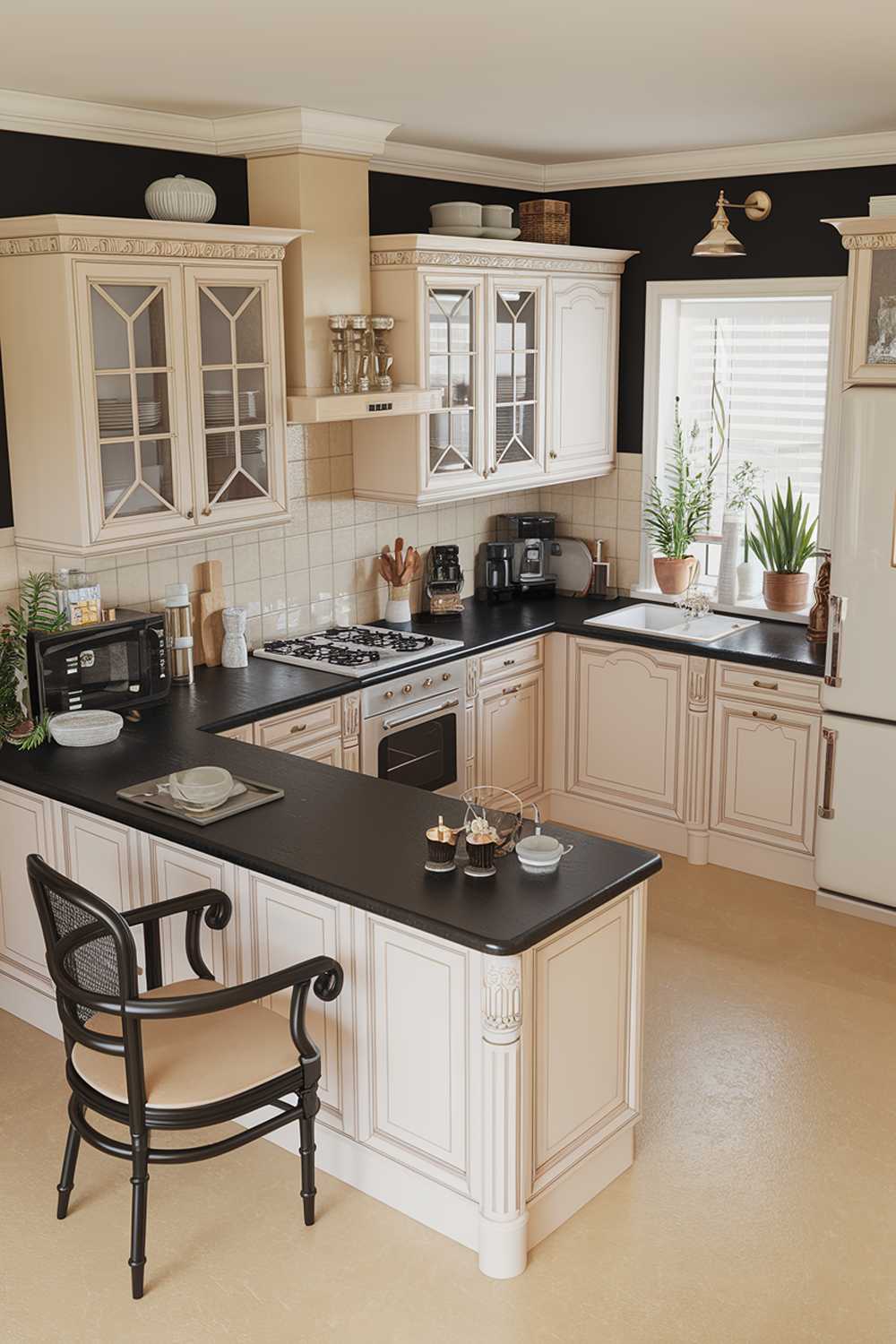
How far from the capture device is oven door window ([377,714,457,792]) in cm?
510

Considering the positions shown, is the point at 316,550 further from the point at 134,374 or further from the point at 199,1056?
the point at 199,1056

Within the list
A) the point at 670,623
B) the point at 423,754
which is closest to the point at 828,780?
the point at 670,623

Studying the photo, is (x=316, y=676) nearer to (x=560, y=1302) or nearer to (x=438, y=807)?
(x=438, y=807)

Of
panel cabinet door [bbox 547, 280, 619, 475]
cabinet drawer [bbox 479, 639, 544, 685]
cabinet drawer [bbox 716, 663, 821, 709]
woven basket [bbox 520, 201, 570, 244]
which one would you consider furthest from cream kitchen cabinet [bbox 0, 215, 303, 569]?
cabinet drawer [bbox 716, 663, 821, 709]

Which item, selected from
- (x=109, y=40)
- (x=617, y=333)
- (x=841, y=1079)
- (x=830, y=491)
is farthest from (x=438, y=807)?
(x=617, y=333)

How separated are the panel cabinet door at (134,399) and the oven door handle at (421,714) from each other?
1119 mm

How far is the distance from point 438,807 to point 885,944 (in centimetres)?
206

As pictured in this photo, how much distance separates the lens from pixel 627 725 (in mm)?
5668

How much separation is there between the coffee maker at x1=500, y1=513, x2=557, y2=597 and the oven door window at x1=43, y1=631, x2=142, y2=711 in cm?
227

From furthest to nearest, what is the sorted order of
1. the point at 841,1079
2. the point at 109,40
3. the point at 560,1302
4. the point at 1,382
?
the point at 1,382 < the point at 841,1079 < the point at 109,40 < the point at 560,1302

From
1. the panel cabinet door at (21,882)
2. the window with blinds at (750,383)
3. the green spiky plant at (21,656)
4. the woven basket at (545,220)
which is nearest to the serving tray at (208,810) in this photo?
the panel cabinet door at (21,882)

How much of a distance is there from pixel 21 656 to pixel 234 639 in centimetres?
91

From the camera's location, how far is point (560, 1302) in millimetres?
3037

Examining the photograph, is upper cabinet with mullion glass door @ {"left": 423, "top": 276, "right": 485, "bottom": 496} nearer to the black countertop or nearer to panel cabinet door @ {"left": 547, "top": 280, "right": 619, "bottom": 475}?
panel cabinet door @ {"left": 547, "top": 280, "right": 619, "bottom": 475}
